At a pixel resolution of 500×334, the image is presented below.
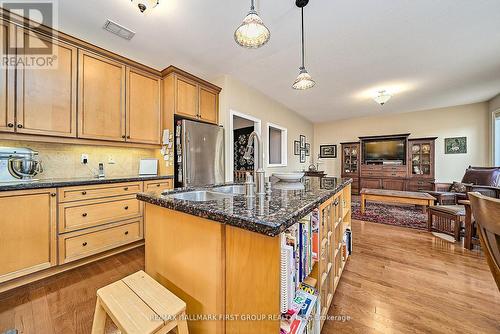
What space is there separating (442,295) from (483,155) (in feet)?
18.2

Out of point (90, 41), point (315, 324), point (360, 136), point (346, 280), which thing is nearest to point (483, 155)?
point (360, 136)

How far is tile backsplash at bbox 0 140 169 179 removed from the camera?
2.08 meters

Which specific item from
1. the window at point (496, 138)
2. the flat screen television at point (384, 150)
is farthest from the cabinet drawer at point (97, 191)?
the window at point (496, 138)

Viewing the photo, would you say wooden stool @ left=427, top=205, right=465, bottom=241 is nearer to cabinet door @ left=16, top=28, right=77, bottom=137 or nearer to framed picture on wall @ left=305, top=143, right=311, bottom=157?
framed picture on wall @ left=305, top=143, right=311, bottom=157

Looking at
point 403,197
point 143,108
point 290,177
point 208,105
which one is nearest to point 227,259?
Result: point 290,177

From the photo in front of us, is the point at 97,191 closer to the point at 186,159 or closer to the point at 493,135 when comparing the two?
the point at 186,159

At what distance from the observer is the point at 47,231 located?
1692 mm

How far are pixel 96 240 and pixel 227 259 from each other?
1.98m

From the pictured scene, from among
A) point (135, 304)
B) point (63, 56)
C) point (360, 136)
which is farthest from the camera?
point (360, 136)

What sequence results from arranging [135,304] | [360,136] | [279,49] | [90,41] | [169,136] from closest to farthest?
[135,304] → [90,41] → [279,49] → [169,136] → [360,136]

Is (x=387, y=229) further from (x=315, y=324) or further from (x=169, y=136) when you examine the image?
(x=169, y=136)

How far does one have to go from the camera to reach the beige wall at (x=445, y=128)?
4742 millimetres

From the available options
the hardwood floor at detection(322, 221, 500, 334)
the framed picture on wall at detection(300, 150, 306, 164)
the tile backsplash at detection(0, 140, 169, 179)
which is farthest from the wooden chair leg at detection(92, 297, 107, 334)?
the framed picture on wall at detection(300, 150, 306, 164)

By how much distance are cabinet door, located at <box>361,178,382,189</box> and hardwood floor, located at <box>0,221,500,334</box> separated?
3.60m
